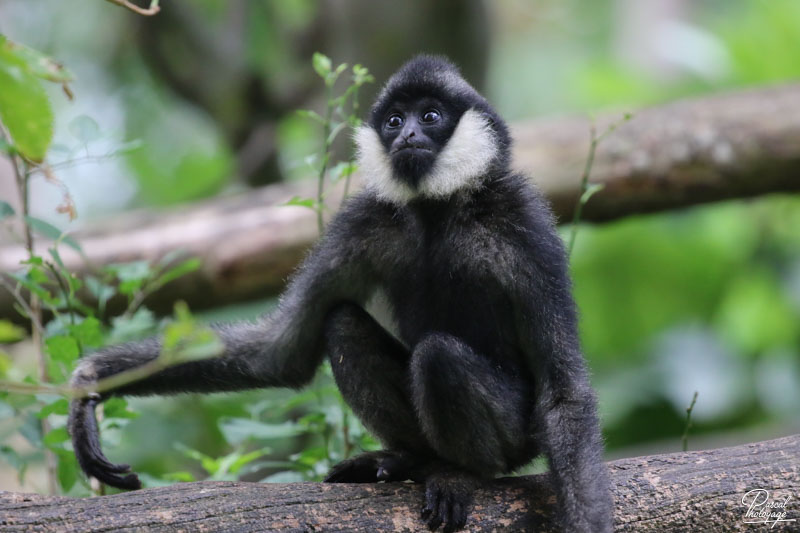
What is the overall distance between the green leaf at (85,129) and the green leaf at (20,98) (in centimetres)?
264

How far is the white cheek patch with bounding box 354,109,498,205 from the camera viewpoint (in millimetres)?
4742

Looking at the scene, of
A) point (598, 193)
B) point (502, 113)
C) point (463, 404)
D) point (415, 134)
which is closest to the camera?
point (463, 404)

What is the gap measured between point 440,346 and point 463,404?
0.32 meters

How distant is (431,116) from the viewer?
4914 mm

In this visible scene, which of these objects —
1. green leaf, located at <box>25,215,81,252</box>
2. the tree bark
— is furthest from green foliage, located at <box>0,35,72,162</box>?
the tree bark

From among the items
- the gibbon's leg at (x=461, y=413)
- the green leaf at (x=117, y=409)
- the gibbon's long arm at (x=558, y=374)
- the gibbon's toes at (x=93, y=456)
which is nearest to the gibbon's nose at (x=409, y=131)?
the gibbon's long arm at (x=558, y=374)

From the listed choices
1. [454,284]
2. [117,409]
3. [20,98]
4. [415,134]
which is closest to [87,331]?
[117,409]

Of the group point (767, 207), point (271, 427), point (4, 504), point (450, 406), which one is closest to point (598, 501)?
point (450, 406)

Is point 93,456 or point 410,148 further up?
point 410,148

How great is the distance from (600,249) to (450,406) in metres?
7.32

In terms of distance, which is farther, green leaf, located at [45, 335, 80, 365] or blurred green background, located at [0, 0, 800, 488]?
blurred green background, located at [0, 0, 800, 488]

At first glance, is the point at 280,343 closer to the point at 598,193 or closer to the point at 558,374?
the point at 558,374

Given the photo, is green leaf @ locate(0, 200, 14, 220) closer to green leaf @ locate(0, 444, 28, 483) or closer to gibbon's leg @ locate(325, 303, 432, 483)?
green leaf @ locate(0, 444, 28, 483)

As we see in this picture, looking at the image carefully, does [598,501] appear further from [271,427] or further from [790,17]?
[790,17]
